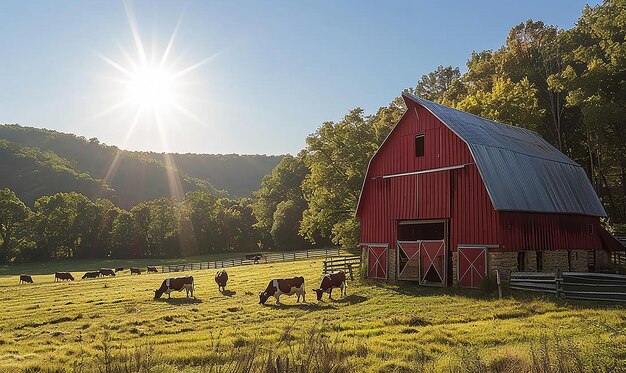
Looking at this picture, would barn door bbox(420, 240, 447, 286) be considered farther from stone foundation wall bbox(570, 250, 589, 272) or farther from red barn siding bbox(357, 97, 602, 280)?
stone foundation wall bbox(570, 250, 589, 272)

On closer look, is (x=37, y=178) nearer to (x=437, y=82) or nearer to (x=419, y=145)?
(x=437, y=82)

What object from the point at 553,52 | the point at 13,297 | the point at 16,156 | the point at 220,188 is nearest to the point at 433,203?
the point at 13,297

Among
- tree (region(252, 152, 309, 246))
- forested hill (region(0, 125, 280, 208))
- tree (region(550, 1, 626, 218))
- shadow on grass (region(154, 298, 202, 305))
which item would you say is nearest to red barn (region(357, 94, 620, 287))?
tree (region(550, 1, 626, 218))

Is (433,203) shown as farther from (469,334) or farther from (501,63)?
(501,63)

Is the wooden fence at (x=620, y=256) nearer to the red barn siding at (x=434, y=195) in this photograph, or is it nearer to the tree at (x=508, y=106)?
the tree at (x=508, y=106)

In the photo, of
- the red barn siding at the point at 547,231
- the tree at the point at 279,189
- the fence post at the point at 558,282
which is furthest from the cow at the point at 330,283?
the tree at the point at 279,189

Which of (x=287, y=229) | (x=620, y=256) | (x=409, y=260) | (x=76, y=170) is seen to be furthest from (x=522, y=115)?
(x=76, y=170)

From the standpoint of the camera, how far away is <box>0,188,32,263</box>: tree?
238ft

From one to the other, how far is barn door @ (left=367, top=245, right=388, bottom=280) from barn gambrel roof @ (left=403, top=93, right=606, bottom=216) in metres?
7.41

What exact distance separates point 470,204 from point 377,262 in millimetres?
6714

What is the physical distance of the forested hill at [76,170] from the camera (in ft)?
395

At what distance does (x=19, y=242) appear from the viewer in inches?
2908

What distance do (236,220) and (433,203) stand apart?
65.2m

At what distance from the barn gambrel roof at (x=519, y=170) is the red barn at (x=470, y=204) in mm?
70
